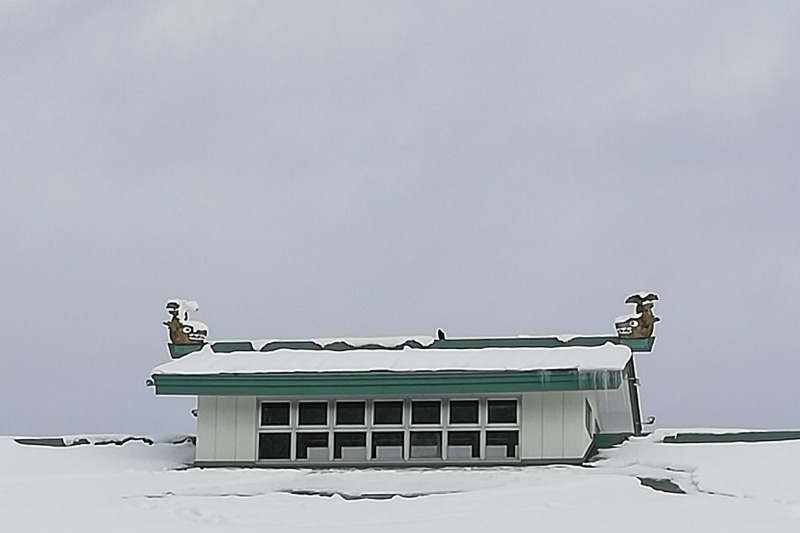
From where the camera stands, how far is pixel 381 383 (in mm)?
15461

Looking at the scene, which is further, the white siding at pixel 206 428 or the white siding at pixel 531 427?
the white siding at pixel 206 428

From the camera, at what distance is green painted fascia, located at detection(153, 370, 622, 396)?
1515 cm

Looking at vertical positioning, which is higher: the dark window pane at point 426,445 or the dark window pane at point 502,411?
the dark window pane at point 502,411

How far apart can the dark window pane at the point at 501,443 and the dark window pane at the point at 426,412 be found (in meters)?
0.72

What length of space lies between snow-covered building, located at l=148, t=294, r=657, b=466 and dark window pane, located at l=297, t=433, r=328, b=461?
13mm

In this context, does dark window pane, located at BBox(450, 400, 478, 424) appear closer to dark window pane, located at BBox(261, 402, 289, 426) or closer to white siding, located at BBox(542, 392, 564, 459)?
white siding, located at BBox(542, 392, 564, 459)

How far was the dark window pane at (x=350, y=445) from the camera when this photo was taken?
15781 mm

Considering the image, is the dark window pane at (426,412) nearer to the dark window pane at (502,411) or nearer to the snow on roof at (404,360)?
the snow on roof at (404,360)

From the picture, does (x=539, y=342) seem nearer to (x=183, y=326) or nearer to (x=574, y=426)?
(x=574, y=426)

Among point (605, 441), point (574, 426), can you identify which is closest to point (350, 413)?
point (574, 426)

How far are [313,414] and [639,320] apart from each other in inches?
198

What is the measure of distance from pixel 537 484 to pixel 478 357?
367 cm

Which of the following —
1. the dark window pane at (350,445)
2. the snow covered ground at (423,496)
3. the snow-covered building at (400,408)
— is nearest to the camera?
the snow covered ground at (423,496)

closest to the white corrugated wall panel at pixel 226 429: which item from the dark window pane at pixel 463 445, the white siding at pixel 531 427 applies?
the dark window pane at pixel 463 445
